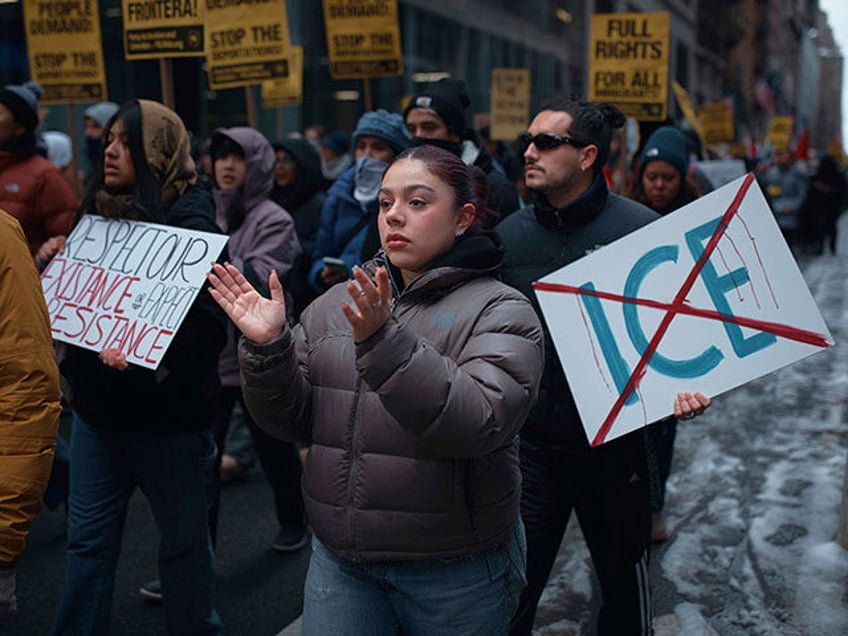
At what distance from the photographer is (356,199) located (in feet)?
15.9

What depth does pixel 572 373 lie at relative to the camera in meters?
2.90

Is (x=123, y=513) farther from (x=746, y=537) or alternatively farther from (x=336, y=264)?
(x=746, y=537)

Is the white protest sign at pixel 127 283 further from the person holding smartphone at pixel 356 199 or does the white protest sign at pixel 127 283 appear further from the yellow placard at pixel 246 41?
the yellow placard at pixel 246 41

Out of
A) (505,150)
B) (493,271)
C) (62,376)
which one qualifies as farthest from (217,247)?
(505,150)

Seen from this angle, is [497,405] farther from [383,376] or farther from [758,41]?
[758,41]

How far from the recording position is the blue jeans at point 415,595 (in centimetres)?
220

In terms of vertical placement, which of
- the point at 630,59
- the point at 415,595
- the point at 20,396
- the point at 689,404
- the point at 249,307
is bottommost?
the point at 415,595

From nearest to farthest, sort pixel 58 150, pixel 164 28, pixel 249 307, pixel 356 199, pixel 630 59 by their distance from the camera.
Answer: pixel 249 307
pixel 356 199
pixel 164 28
pixel 630 59
pixel 58 150

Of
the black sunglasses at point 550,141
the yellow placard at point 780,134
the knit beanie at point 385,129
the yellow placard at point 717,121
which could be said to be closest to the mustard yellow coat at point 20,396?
the black sunglasses at point 550,141

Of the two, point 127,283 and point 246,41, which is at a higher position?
point 246,41

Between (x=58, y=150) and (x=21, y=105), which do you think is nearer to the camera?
(x=21, y=105)

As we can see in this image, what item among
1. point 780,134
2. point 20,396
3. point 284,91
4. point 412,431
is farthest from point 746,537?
point 780,134

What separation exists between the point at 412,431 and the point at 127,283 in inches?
66.0

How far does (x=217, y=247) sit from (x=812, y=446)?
4.68 m
